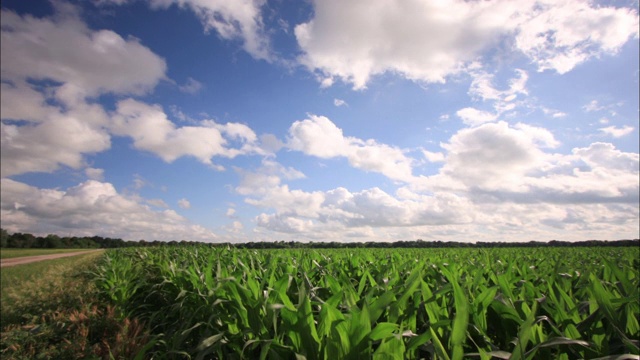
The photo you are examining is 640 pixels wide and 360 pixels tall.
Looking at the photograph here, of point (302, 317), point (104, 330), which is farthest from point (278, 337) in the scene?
point (104, 330)

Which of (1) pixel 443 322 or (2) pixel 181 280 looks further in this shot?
(2) pixel 181 280

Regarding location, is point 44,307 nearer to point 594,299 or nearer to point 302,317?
point 302,317

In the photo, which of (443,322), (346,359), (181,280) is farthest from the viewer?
(181,280)

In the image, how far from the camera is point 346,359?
1663 mm

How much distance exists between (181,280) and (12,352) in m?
1.90

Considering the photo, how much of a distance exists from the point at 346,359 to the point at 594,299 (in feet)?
5.78

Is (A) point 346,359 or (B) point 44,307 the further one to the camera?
(B) point 44,307

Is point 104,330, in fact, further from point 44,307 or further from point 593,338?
point 593,338

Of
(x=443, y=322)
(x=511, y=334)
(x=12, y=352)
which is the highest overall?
(x=443, y=322)

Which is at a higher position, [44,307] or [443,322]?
[443,322]

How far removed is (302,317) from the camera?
190 centimetres

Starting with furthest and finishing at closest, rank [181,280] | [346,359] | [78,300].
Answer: [78,300] < [181,280] < [346,359]

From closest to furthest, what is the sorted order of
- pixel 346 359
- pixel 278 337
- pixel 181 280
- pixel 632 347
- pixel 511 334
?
pixel 632 347 < pixel 346 359 < pixel 278 337 < pixel 511 334 < pixel 181 280

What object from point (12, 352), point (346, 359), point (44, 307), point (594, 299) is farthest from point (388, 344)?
point (44, 307)
